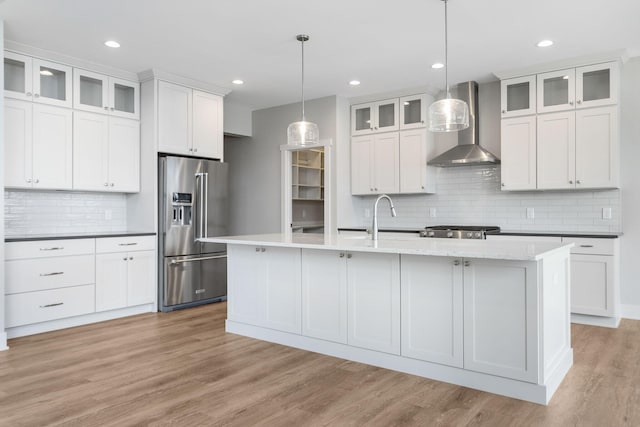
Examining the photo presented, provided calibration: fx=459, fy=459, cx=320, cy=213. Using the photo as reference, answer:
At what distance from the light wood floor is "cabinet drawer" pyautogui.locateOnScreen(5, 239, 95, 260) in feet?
2.45

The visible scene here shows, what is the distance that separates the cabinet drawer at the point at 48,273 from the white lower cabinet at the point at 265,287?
1505mm

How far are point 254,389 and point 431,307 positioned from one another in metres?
1.22

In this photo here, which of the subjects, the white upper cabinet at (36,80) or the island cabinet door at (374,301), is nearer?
the island cabinet door at (374,301)

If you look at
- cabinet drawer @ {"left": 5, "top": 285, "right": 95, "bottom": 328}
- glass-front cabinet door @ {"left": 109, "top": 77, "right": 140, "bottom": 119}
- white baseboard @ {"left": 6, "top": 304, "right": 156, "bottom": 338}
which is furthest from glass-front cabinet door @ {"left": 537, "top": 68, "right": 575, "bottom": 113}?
cabinet drawer @ {"left": 5, "top": 285, "right": 95, "bottom": 328}

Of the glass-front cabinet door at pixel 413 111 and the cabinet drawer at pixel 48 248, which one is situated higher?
the glass-front cabinet door at pixel 413 111

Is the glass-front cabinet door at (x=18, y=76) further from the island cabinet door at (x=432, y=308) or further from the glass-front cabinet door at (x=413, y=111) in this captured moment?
the glass-front cabinet door at (x=413, y=111)

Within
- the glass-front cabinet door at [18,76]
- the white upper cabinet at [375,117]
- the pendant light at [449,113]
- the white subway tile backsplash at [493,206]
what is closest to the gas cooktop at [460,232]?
the white subway tile backsplash at [493,206]

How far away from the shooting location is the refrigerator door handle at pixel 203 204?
534 cm

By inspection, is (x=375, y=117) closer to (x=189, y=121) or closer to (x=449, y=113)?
(x=189, y=121)

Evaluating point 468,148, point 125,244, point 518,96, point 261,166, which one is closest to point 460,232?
point 468,148

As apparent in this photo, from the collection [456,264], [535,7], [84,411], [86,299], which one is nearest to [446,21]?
[535,7]

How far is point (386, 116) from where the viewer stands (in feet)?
19.6

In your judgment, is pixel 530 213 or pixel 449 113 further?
pixel 530 213

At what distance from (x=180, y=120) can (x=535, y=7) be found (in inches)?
147
